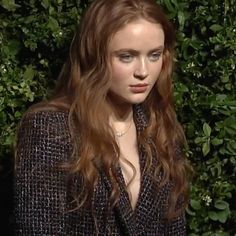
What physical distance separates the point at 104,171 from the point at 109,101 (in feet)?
0.90

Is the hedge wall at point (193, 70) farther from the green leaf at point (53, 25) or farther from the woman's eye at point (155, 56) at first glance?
the woman's eye at point (155, 56)

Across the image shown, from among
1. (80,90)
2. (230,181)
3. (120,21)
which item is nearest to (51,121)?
(80,90)

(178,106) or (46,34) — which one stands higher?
(46,34)

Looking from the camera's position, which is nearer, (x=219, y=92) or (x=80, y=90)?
(x=80, y=90)

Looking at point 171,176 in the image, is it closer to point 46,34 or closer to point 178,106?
point 178,106

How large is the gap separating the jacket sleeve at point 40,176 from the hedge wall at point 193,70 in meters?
0.44

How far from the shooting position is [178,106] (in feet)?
12.2

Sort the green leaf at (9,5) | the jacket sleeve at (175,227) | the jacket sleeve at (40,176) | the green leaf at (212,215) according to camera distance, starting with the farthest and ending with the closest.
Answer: the green leaf at (212,215) → the green leaf at (9,5) → the jacket sleeve at (175,227) → the jacket sleeve at (40,176)

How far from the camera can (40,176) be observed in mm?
3164

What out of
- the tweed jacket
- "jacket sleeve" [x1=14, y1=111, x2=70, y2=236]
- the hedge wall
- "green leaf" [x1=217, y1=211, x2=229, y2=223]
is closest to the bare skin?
the tweed jacket

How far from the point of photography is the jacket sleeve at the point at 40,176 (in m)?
3.16

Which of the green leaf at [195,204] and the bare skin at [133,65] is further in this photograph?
the green leaf at [195,204]

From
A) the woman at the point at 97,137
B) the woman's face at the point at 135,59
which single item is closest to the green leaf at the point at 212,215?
the woman at the point at 97,137

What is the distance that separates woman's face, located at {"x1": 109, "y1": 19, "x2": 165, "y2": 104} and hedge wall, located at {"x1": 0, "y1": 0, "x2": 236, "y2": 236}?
468 millimetres
